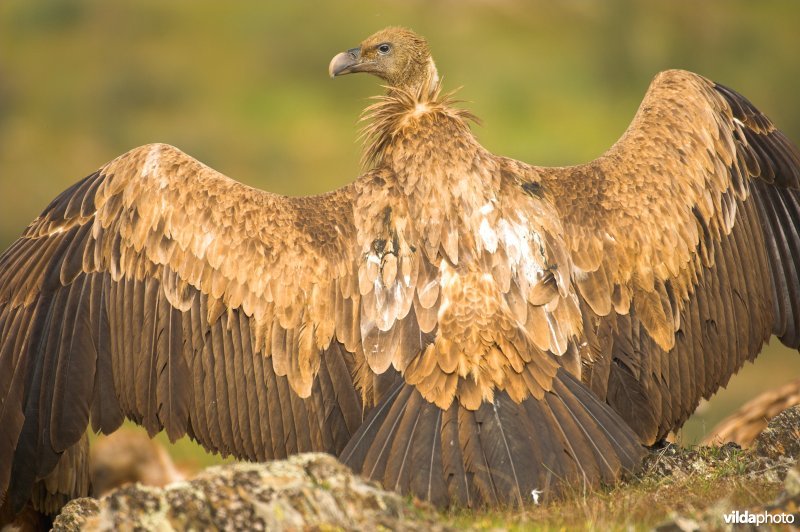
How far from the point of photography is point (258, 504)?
5980mm

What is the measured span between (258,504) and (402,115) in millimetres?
4281

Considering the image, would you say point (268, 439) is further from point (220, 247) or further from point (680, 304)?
point (680, 304)

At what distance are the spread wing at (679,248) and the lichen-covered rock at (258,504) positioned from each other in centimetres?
311

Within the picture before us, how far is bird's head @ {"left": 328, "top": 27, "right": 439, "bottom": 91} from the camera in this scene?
35.5 ft

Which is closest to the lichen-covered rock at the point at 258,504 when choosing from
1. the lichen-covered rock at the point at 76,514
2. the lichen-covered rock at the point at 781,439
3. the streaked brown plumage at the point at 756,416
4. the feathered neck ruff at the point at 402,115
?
the lichen-covered rock at the point at 76,514

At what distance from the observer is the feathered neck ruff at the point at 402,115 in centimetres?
951

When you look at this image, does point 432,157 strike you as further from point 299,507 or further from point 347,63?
point 299,507

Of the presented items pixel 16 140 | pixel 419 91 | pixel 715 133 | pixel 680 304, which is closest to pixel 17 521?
pixel 419 91

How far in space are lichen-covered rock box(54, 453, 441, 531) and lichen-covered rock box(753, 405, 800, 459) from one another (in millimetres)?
3056

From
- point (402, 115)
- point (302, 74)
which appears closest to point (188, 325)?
point (402, 115)

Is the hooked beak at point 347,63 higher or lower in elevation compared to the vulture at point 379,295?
higher

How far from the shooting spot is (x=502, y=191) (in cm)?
913

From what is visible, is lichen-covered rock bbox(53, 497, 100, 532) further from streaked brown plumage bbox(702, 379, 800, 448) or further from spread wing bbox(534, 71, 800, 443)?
streaked brown plumage bbox(702, 379, 800, 448)

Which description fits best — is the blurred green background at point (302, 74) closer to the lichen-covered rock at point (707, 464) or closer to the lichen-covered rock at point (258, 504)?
the lichen-covered rock at point (707, 464)
